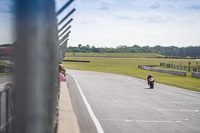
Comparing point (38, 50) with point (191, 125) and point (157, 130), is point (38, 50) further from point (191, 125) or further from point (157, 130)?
point (191, 125)

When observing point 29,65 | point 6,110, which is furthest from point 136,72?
point 29,65

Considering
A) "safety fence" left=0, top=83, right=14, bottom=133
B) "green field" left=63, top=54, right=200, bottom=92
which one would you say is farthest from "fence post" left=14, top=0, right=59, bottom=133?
"green field" left=63, top=54, right=200, bottom=92

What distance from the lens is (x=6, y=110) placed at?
9.55 feet

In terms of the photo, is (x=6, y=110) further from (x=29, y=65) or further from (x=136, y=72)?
(x=136, y=72)

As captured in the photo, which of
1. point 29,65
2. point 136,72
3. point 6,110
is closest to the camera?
point 29,65

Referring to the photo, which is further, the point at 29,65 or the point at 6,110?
the point at 6,110

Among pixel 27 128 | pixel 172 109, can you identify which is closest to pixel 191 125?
pixel 172 109

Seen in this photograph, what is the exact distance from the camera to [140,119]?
12.5 m

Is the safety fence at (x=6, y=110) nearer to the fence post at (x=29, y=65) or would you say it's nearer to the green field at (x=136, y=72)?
the fence post at (x=29, y=65)

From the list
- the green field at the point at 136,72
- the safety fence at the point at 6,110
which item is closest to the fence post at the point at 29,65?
the safety fence at the point at 6,110

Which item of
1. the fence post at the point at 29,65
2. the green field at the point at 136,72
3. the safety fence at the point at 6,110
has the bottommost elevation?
the green field at the point at 136,72

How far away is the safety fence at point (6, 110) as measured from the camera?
9.00 feet

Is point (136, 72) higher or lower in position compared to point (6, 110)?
lower

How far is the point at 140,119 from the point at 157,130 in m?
2.16
